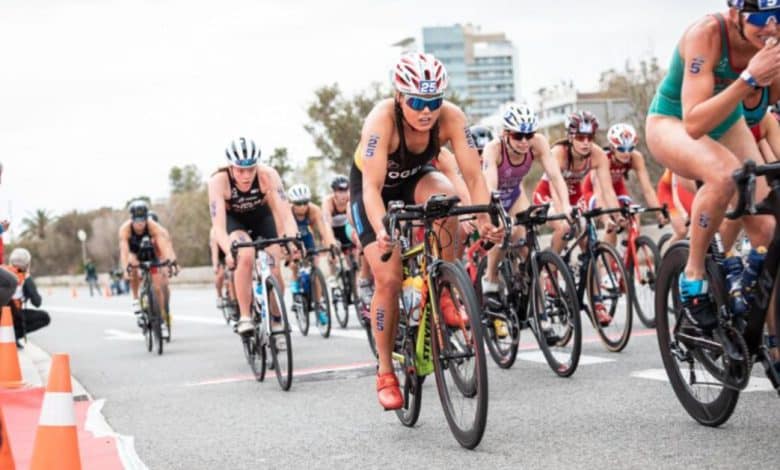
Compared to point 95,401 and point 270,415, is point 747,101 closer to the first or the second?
point 270,415

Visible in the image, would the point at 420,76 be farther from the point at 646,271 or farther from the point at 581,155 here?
the point at 646,271

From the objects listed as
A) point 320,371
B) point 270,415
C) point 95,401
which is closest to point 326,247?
point 320,371

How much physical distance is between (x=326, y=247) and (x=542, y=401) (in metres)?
8.14

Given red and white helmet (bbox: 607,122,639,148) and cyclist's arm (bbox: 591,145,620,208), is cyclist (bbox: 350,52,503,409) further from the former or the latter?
red and white helmet (bbox: 607,122,639,148)

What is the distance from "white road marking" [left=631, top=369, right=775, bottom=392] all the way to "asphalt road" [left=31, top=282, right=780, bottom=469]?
0.08 feet

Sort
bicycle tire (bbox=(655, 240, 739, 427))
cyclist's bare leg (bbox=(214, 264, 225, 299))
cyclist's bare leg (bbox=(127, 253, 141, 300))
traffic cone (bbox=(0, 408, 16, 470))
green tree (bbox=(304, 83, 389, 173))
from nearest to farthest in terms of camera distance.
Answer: traffic cone (bbox=(0, 408, 16, 470)) → bicycle tire (bbox=(655, 240, 739, 427)) → cyclist's bare leg (bbox=(127, 253, 141, 300)) → cyclist's bare leg (bbox=(214, 264, 225, 299)) → green tree (bbox=(304, 83, 389, 173))

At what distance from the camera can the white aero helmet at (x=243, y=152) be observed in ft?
31.1

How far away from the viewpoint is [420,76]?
19.1 ft

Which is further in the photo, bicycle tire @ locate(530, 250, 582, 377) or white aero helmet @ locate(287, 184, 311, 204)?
white aero helmet @ locate(287, 184, 311, 204)

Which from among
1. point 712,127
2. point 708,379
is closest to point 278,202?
point 708,379

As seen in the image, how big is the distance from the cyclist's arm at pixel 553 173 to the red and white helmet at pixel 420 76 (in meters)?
3.47

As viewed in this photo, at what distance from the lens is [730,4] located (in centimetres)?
473

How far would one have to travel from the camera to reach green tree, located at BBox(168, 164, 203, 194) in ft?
482

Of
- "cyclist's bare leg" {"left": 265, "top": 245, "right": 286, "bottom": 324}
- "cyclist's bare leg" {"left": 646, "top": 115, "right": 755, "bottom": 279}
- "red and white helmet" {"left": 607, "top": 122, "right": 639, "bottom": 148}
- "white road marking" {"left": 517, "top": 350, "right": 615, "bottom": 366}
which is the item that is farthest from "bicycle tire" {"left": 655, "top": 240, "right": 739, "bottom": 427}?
"red and white helmet" {"left": 607, "top": 122, "right": 639, "bottom": 148}
